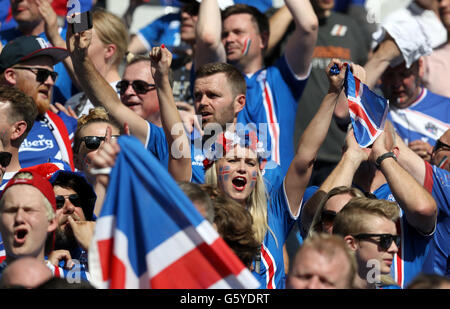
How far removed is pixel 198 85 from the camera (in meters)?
5.80

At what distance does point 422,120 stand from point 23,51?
3187 millimetres

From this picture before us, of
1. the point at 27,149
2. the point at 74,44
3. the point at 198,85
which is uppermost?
the point at 74,44

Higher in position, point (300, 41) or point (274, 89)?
point (300, 41)

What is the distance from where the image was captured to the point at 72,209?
506 cm

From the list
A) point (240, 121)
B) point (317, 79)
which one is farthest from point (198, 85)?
point (317, 79)

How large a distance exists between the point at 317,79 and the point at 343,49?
0.39 metres

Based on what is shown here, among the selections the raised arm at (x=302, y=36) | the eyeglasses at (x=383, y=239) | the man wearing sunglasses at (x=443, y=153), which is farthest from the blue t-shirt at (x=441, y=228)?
the raised arm at (x=302, y=36)

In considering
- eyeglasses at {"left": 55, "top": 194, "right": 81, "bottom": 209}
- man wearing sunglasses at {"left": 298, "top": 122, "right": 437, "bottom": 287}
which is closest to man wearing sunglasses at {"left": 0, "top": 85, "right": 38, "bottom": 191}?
eyeglasses at {"left": 55, "top": 194, "right": 81, "bottom": 209}

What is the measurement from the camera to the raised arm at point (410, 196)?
16.1 feet

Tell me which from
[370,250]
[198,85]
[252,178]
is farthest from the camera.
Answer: [198,85]

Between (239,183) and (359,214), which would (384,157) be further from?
(239,183)

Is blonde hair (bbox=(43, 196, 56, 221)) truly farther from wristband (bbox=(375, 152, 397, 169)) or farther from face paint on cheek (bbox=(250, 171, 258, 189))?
wristband (bbox=(375, 152, 397, 169))

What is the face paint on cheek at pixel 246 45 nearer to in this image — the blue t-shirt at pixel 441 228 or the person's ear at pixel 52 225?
the blue t-shirt at pixel 441 228

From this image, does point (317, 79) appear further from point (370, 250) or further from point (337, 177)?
point (370, 250)
